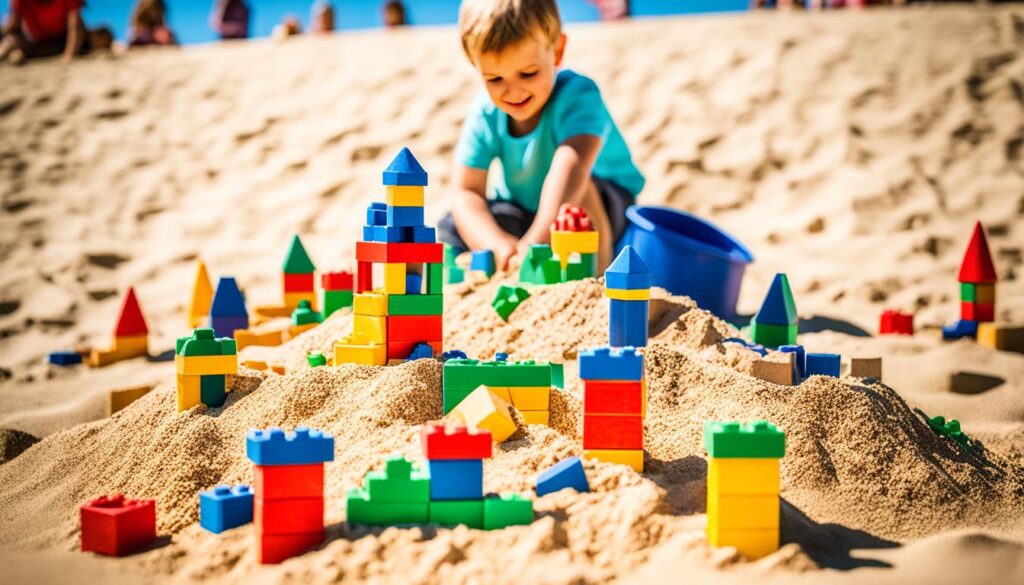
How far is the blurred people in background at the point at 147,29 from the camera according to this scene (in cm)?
993

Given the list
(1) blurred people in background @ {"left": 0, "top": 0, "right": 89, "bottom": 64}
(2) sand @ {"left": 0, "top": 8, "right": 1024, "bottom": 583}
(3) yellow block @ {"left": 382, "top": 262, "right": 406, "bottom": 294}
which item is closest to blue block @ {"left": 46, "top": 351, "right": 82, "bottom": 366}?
(2) sand @ {"left": 0, "top": 8, "right": 1024, "bottom": 583}

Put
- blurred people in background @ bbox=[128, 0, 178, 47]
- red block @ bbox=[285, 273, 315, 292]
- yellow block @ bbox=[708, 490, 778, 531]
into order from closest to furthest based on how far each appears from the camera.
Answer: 1. yellow block @ bbox=[708, 490, 778, 531]
2. red block @ bbox=[285, 273, 315, 292]
3. blurred people in background @ bbox=[128, 0, 178, 47]

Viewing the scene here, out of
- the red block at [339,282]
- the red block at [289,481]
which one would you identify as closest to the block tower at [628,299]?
the red block at [289,481]

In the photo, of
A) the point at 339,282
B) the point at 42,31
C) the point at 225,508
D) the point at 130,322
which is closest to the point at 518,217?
the point at 339,282

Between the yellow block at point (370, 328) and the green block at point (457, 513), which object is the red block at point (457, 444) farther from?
the yellow block at point (370, 328)

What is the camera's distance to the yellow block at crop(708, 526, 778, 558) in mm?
2180

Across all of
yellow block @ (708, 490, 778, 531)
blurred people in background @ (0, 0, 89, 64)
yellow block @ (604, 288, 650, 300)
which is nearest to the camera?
yellow block @ (708, 490, 778, 531)

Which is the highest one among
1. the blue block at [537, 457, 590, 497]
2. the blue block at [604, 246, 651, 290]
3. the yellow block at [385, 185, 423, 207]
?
the yellow block at [385, 185, 423, 207]

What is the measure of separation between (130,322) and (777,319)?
2.50 metres

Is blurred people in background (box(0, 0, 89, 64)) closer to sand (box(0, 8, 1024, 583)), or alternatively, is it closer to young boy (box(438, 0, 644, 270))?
sand (box(0, 8, 1024, 583))

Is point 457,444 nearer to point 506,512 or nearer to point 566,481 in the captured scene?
point 506,512

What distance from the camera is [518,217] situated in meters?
4.63

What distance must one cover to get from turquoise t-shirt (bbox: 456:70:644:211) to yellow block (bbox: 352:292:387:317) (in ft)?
4.86

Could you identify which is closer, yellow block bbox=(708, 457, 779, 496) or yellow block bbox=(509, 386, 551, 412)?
yellow block bbox=(708, 457, 779, 496)
